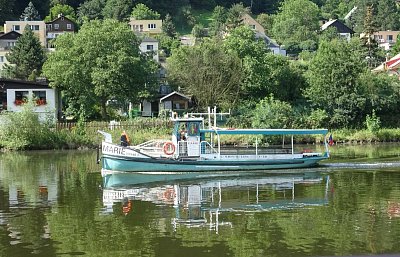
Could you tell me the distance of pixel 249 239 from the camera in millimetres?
19672

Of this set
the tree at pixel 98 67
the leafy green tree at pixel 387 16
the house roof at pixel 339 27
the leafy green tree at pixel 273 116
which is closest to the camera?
the leafy green tree at pixel 273 116

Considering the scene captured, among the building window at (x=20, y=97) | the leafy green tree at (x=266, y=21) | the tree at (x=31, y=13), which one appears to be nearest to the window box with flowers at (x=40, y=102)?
the building window at (x=20, y=97)

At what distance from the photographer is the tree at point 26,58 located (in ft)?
270

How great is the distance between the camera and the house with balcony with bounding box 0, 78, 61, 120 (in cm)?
6028

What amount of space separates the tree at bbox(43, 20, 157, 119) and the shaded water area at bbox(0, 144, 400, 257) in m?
22.0

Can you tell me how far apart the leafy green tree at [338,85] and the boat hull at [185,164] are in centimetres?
2752

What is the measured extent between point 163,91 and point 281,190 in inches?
1867

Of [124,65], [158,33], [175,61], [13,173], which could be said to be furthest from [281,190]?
[158,33]

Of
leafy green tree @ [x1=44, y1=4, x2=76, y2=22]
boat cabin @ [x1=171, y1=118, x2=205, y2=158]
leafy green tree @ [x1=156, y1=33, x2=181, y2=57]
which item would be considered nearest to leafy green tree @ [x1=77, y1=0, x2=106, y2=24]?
leafy green tree @ [x1=44, y1=4, x2=76, y2=22]

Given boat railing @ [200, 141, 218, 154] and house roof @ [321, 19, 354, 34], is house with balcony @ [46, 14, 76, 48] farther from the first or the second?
boat railing @ [200, 141, 218, 154]

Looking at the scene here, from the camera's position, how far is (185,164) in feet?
117

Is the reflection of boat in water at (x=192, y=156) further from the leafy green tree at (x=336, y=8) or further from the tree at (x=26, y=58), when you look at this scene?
the leafy green tree at (x=336, y=8)

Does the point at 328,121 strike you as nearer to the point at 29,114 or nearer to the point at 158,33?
the point at 29,114

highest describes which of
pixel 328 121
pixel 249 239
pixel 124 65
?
pixel 124 65
